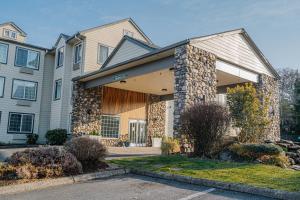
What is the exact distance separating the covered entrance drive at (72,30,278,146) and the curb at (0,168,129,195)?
4.49 meters

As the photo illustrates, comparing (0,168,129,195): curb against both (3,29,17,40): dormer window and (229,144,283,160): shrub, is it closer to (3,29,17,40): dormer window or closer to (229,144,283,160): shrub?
(229,144,283,160): shrub

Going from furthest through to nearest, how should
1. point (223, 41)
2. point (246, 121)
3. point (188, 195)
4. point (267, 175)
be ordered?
point (223, 41) → point (246, 121) → point (267, 175) → point (188, 195)

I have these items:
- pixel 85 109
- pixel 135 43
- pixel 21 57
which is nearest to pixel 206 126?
pixel 135 43

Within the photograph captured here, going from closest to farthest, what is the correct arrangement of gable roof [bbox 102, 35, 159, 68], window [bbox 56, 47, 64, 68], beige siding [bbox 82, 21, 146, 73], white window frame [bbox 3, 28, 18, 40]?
1. gable roof [bbox 102, 35, 159, 68]
2. beige siding [bbox 82, 21, 146, 73]
3. window [bbox 56, 47, 64, 68]
4. white window frame [bbox 3, 28, 18, 40]

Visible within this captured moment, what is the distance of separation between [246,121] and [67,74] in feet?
46.8

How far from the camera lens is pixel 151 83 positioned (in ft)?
62.5

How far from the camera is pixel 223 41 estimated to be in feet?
47.8

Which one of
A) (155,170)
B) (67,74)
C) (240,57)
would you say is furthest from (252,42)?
(67,74)

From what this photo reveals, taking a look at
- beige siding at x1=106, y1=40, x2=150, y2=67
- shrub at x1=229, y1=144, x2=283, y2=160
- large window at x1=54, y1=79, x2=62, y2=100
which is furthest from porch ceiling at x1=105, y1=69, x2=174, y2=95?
shrub at x1=229, y1=144, x2=283, y2=160

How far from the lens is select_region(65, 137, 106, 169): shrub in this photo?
792 cm

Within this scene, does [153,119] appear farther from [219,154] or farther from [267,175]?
[267,175]

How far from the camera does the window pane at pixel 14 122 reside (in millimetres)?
21703

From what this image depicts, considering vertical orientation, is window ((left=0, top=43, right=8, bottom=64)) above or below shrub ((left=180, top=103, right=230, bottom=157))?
above

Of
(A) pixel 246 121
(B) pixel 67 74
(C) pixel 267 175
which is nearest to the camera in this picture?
(C) pixel 267 175
